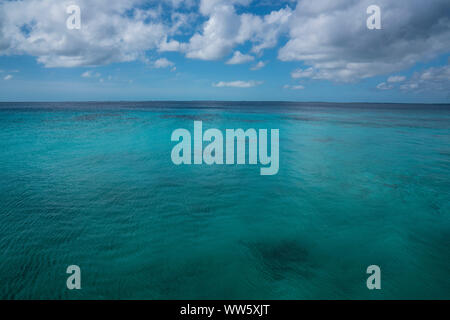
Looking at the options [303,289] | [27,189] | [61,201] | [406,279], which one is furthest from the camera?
[27,189]

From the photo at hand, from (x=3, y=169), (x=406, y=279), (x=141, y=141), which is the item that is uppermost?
(x=141, y=141)

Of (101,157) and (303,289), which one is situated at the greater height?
(101,157)

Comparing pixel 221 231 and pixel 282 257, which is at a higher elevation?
pixel 221 231

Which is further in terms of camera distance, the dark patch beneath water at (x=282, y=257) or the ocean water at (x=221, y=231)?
the dark patch beneath water at (x=282, y=257)

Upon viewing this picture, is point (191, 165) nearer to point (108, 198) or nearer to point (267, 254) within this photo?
point (108, 198)

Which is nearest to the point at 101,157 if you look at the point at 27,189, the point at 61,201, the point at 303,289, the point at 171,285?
the point at 27,189

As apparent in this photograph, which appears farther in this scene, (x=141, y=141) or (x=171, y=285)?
(x=141, y=141)

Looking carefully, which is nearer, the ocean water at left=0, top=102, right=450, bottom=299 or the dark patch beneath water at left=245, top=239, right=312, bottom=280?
the ocean water at left=0, top=102, right=450, bottom=299

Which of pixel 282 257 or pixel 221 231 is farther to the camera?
pixel 221 231

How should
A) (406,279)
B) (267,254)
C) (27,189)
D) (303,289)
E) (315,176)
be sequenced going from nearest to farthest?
(303,289) → (406,279) → (267,254) → (27,189) → (315,176)
